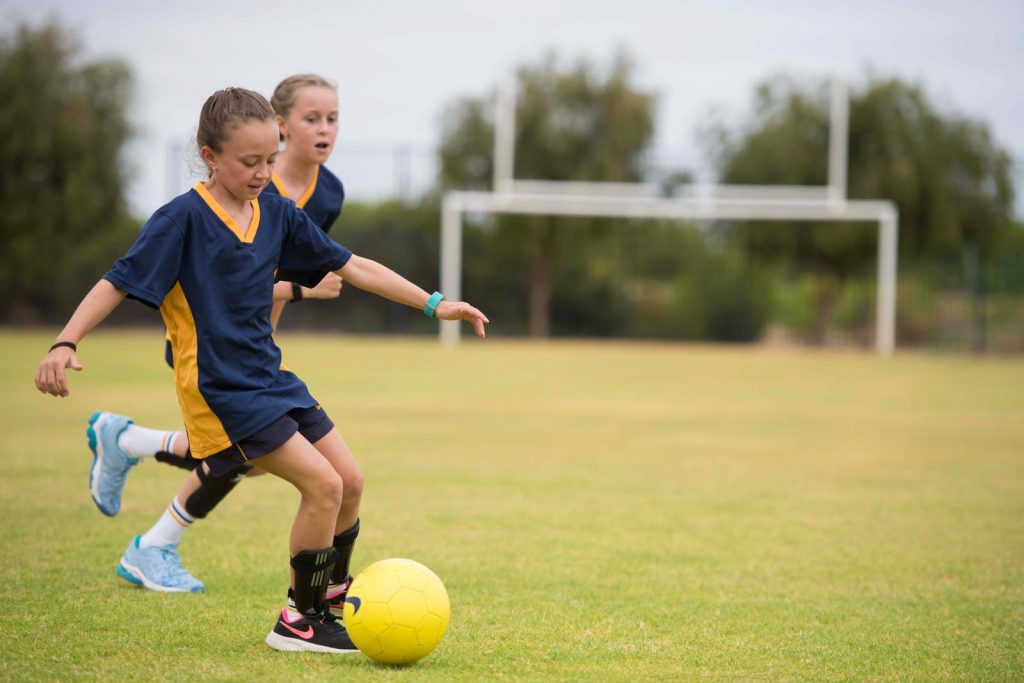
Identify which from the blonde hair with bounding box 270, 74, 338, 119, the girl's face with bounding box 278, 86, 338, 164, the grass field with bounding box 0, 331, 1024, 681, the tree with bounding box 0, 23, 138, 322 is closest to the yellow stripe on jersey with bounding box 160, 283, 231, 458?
the grass field with bounding box 0, 331, 1024, 681

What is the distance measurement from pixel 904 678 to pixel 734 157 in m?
25.8

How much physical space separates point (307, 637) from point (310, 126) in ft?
7.59

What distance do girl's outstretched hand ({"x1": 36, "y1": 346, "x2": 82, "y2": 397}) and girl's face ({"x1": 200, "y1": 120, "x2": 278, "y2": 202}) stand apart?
2.40ft

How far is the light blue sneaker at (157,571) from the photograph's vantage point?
464 centimetres

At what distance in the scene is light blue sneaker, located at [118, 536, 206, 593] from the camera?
15.2ft

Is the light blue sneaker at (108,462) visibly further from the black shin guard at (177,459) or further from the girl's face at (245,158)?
the girl's face at (245,158)

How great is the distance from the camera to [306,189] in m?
5.14

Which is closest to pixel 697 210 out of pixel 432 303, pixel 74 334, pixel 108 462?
pixel 108 462

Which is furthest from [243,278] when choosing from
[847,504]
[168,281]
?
[847,504]

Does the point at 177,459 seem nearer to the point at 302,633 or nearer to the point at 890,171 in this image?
the point at 302,633

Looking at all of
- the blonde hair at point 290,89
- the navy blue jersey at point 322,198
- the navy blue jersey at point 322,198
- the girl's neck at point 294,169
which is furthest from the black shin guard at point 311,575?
the blonde hair at point 290,89

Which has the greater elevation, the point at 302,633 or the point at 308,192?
the point at 308,192

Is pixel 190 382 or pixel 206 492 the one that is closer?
pixel 190 382

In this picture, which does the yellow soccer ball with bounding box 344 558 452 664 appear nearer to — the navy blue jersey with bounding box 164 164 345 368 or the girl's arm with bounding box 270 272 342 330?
the girl's arm with bounding box 270 272 342 330
